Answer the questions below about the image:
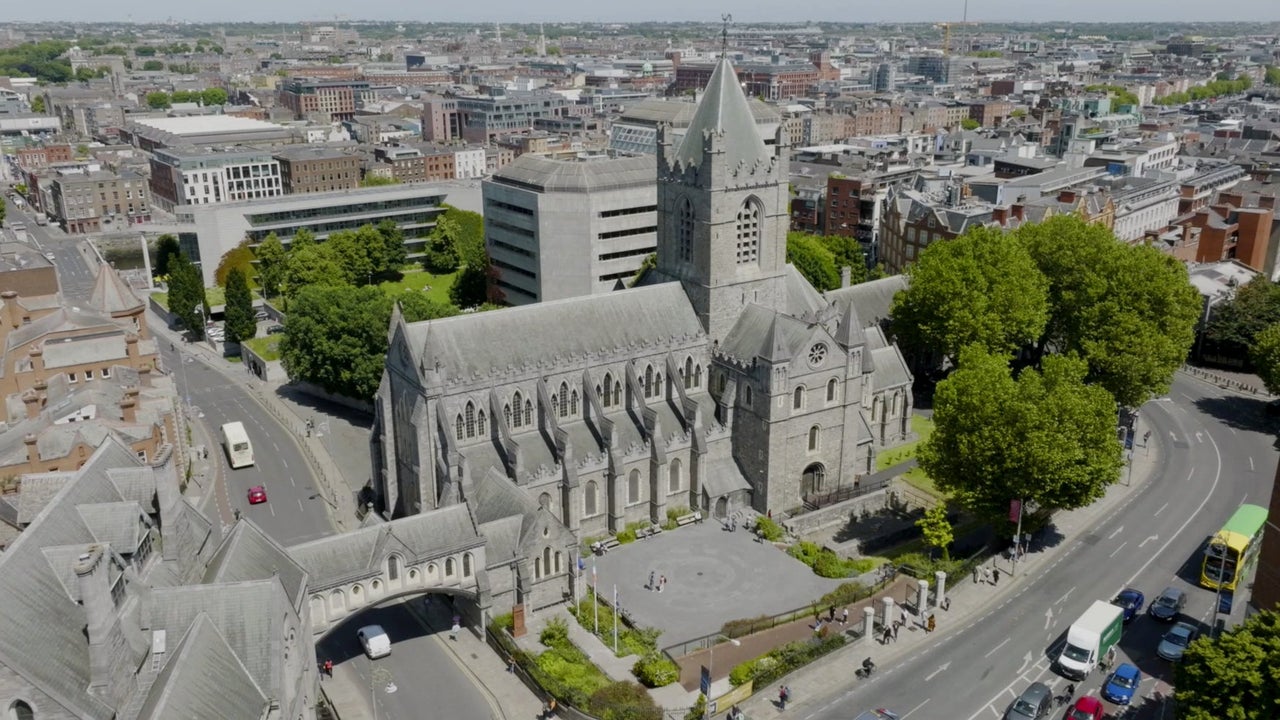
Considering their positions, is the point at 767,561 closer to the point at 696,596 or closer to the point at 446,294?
the point at 696,596

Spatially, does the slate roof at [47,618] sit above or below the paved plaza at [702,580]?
above

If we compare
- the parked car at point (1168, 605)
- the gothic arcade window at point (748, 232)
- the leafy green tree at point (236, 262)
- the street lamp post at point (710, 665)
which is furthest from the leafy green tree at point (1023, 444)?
the leafy green tree at point (236, 262)

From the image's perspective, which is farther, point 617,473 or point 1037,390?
point 617,473

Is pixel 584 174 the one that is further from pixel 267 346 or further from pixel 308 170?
pixel 308 170

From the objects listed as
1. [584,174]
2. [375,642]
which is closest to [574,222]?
[584,174]

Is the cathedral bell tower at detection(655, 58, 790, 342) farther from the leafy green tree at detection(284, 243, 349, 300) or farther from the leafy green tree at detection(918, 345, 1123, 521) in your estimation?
the leafy green tree at detection(284, 243, 349, 300)

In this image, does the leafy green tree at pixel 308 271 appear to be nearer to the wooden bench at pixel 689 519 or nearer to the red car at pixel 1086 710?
the wooden bench at pixel 689 519

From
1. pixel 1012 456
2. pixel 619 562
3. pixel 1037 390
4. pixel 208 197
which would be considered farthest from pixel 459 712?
pixel 208 197
